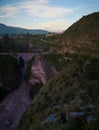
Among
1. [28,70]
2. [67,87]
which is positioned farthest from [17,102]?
[67,87]

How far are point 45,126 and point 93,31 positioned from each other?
18.0 metres

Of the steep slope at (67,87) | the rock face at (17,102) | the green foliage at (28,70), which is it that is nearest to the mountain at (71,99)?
the steep slope at (67,87)

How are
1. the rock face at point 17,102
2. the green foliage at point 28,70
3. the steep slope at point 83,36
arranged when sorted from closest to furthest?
the rock face at point 17,102, the green foliage at point 28,70, the steep slope at point 83,36

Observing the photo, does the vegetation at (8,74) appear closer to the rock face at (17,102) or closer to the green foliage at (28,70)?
the rock face at (17,102)

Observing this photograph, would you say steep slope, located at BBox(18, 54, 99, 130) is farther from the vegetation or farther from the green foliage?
the green foliage

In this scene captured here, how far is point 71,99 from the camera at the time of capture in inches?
239

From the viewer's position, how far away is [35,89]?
1661cm

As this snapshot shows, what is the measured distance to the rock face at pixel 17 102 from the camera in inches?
513

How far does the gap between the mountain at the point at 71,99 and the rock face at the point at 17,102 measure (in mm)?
2421

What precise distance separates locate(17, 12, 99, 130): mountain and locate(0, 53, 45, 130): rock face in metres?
2.42

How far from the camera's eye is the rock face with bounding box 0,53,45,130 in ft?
42.8

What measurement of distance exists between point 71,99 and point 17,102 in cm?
939

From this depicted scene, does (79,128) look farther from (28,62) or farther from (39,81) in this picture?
(28,62)

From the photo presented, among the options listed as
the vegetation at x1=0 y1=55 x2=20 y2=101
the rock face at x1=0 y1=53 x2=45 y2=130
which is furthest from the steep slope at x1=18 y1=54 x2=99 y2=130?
the vegetation at x1=0 y1=55 x2=20 y2=101
